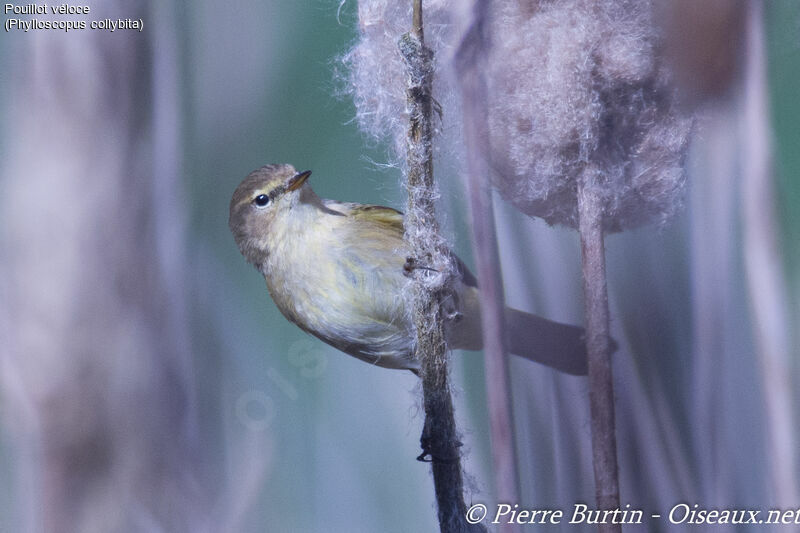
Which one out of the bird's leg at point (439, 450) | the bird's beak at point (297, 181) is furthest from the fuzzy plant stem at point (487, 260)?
the bird's beak at point (297, 181)

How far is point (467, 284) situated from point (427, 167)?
176mm

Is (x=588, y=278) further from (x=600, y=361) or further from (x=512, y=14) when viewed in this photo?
(x=512, y=14)

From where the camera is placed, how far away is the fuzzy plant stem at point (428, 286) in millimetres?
478

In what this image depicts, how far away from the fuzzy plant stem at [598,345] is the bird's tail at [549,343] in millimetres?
120

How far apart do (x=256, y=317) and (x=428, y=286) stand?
0.28 metres

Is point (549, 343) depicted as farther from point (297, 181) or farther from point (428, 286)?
point (297, 181)

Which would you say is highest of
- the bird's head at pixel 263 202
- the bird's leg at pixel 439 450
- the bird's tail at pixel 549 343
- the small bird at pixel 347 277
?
the bird's head at pixel 263 202

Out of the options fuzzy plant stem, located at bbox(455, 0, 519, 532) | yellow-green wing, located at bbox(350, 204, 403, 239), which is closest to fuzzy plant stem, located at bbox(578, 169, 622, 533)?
fuzzy plant stem, located at bbox(455, 0, 519, 532)

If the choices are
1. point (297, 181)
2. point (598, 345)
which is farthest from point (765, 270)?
point (297, 181)

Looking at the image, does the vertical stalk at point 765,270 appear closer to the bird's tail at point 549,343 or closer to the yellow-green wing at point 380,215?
the bird's tail at point 549,343

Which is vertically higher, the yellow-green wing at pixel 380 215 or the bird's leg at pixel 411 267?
the yellow-green wing at pixel 380 215

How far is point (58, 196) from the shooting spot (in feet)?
2.12

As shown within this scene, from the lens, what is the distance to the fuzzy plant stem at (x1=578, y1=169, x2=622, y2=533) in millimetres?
503

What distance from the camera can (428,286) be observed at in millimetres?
500
